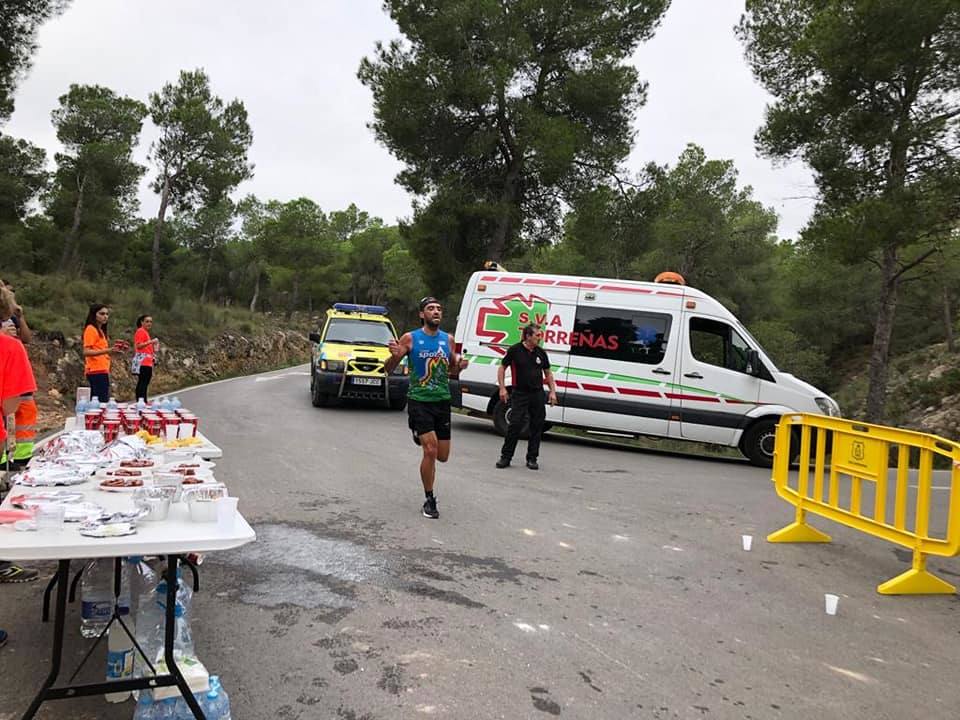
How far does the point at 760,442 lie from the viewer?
11156 millimetres

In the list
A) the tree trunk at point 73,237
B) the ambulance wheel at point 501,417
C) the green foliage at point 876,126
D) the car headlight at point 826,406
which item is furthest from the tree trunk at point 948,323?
the tree trunk at point 73,237

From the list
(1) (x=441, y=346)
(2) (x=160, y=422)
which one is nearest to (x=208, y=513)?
(2) (x=160, y=422)

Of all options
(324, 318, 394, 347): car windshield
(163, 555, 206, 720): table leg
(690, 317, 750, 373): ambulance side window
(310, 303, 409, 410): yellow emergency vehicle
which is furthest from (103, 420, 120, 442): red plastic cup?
(324, 318, 394, 347): car windshield

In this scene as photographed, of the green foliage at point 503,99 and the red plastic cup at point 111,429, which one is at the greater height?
the green foliage at point 503,99

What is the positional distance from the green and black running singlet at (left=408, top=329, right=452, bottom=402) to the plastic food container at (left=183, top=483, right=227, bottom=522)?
356 cm

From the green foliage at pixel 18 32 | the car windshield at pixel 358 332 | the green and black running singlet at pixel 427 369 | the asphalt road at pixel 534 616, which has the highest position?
the green foliage at pixel 18 32

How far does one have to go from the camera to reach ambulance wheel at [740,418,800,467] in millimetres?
11156

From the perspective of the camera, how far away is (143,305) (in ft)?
76.7

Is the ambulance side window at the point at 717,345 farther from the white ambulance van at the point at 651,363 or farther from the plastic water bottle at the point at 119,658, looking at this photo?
the plastic water bottle at the point at 119,658

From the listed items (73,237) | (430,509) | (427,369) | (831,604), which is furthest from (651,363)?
(73,237)

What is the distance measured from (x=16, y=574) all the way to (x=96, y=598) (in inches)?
49.8

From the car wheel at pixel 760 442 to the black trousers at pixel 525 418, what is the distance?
12.9ft

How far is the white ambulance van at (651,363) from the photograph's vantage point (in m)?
11.1

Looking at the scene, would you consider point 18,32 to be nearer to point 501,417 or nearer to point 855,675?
point 501,417
